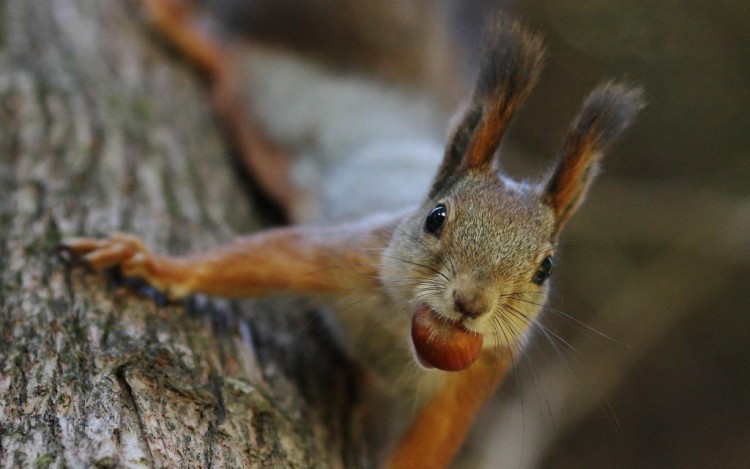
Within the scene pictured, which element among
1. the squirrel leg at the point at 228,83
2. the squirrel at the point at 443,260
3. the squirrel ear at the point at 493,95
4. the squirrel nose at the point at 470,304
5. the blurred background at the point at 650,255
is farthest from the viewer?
the blurred background at the point at 650,255

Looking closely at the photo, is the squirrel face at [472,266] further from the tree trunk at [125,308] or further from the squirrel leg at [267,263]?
the tree trunk at [125,308]

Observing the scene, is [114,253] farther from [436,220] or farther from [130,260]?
[436,220]

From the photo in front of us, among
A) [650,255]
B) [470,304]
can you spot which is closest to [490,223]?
[470,304]

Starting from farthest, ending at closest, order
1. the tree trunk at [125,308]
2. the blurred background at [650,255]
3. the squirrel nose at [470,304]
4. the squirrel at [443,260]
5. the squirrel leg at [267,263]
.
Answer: the blurred background at [650,255] < the squirrel leg at [267,263] < the squirrel at [443,260] < the squirrel nose at [470,304] < the tree trunk at [125,308]

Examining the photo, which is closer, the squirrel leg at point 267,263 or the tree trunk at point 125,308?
the tree trunk at point 125,308

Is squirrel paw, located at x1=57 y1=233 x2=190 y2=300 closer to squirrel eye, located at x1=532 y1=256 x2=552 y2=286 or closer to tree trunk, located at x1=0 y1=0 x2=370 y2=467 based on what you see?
tree trunk, located at x1=0 y1=0 x2=370 y2=467

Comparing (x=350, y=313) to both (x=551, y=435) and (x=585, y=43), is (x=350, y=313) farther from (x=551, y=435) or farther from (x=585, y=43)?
(x=585, y=43)

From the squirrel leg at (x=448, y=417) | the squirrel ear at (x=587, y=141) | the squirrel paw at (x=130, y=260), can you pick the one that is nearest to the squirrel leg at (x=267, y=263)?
the squirrel paw at (x=130, y=260)

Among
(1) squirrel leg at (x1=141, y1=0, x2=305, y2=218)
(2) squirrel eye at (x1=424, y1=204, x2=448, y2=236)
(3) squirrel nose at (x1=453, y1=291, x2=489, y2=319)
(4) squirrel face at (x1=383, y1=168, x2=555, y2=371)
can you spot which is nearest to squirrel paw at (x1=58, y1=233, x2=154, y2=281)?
(4) squirrel face at (x1=383, y1=168, x2=555, y2=371)
